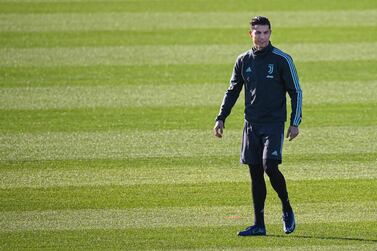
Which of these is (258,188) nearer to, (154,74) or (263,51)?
(263,51)

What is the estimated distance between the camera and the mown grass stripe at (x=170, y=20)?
1872 cm

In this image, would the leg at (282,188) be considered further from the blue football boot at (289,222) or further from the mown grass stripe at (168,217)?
the mown grass stripe at (168,217)

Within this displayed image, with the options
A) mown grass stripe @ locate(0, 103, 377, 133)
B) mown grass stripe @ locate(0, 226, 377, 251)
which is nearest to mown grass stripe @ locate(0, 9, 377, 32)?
mown grass stripe @ locate(0, 103, 377, 133)

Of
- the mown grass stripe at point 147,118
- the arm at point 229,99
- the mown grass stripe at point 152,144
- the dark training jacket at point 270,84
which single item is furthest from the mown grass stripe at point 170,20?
the dark training jacket at point 270,84

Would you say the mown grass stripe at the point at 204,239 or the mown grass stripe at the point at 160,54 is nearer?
the mown grass stripe at the point at 204,239

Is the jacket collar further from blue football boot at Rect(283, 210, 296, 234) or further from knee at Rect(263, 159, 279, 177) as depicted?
blue football boot at Rect(283, 210, 296, 234)

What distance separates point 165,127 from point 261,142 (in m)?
4.30

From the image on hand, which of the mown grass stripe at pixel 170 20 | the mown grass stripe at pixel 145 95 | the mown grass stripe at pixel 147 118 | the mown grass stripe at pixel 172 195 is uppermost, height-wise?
the mown grass stripe at pixel 170 20

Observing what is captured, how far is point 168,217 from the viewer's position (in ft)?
34.5

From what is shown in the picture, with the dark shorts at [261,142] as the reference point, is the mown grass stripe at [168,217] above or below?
below

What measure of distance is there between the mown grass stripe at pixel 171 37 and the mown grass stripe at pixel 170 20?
168 mm

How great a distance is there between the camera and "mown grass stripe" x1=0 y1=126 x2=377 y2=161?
13.1 meters

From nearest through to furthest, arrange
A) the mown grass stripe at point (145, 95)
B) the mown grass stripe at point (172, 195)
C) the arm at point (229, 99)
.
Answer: the arm at point (229, 99)
the mown grass stripe at point (172, 195)
the mown grass stripe at point (145, 95)

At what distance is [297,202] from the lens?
1100 cm
